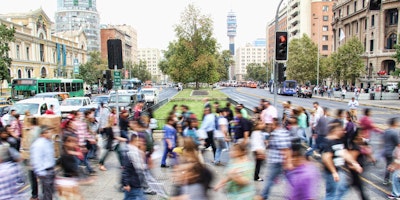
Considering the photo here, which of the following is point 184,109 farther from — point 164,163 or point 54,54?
point 54,54

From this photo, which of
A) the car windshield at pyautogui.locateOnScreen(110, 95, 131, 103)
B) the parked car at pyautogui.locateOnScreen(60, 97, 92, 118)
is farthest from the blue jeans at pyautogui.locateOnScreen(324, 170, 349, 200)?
the parked car at pyautogui.locateOnScreen(60, 97, 92, 118)

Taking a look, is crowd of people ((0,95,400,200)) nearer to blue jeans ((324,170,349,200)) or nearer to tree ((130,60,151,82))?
blue jeans ((324,170,349,200))

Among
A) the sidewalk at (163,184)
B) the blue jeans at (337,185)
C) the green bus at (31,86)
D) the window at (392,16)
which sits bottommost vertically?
the sidewalk at (163,184)

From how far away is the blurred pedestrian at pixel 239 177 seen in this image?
16.2 feet

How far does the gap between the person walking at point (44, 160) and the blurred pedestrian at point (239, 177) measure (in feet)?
10.5

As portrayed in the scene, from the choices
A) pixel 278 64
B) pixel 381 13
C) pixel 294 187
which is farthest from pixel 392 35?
pixel 294 187

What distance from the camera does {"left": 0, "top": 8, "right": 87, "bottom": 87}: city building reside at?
176ft

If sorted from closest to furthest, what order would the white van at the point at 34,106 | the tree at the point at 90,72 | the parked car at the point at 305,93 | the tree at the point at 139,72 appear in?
the white van at the point at 34,106
the parked car at the point at 305,93
the tree at the point at 90,72
the tree at the point at 139,72

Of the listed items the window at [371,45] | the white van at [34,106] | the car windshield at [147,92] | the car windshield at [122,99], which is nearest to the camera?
the white van at [34,106]

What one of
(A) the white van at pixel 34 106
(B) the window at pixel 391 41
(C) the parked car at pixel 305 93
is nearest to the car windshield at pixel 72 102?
(A) the white van at pixel 34 106

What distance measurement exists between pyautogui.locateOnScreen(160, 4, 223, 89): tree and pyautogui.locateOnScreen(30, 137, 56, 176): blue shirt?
45.2 m

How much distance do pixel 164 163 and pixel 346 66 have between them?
161 ft

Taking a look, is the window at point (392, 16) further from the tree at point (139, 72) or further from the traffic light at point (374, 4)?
the tree at point (139, 72)

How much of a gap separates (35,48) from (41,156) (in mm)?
61113
